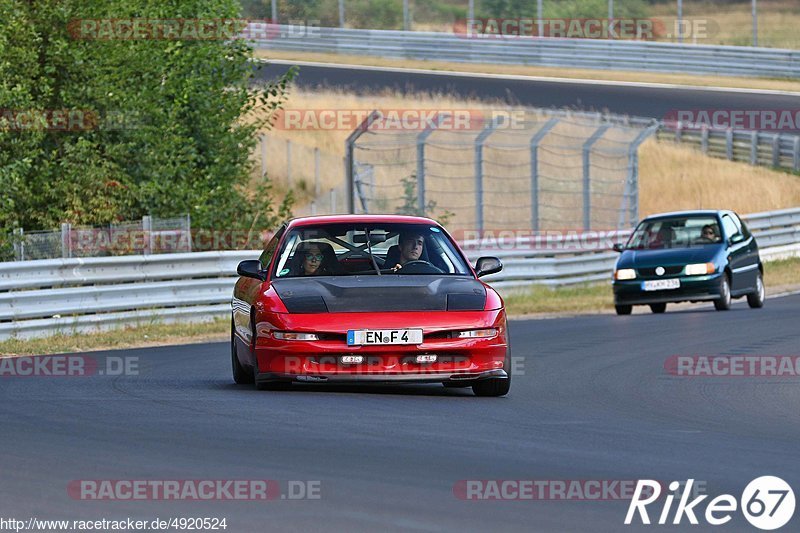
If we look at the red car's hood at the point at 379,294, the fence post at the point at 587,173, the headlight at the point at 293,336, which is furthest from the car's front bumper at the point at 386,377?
the fence post at the point at 587,173

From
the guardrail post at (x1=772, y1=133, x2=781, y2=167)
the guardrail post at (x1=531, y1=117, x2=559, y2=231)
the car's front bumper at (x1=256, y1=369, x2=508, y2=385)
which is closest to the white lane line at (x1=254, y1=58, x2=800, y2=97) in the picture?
the guardrail post at (x1=772, y1=133, x2=781, y2=167)

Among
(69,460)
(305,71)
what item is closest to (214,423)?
(69,460)

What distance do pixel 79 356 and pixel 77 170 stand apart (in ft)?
30.4

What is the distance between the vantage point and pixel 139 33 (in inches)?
1026

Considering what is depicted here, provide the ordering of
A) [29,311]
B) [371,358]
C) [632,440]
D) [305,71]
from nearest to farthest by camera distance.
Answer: [632,440]
[371,358]
[29,311]
[305,71]

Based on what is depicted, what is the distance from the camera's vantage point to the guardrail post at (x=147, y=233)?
70.5 ft

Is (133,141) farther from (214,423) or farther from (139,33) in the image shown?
(214,423)

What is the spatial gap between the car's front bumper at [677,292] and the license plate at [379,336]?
1210cm

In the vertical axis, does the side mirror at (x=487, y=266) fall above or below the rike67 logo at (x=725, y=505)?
below

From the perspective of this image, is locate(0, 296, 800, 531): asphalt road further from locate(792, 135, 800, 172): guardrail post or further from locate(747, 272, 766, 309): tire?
locate(792, 135, 800, 172): guardrail post

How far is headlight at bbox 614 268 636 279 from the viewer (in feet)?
75.6

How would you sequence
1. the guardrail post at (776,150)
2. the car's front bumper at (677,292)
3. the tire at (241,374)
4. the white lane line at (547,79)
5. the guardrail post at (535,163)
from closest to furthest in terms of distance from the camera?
the tire at (241,374), the car's front bumper at (677,292), the guardrail post at (535,163), the guardrail post at (776,150), the white lane line at (547,79)

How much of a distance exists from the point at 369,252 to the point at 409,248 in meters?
0.32

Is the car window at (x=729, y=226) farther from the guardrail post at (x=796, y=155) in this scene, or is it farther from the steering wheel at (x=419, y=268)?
the guardrail post at (x=796, y=155)
